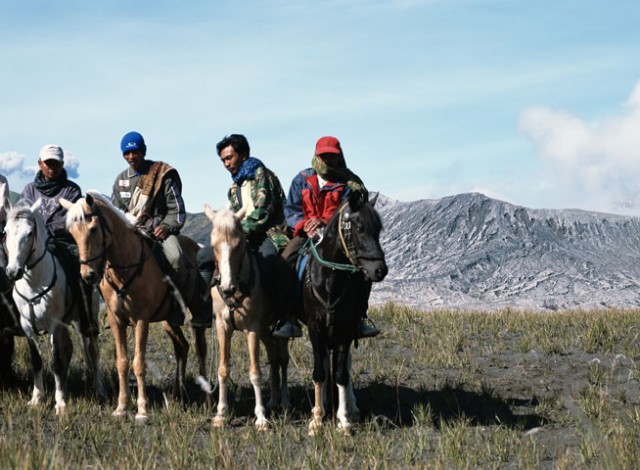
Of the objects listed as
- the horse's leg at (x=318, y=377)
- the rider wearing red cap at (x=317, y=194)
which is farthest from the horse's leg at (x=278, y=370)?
the horse's leg at (x=318, y=377)

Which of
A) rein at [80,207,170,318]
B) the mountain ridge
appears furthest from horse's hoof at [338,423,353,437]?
the mountain ridge

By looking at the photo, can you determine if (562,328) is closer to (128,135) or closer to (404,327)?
(404,327)

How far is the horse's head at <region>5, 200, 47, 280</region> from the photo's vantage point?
25.5ft

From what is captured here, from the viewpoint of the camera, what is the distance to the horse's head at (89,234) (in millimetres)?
7484

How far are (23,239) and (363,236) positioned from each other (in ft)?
11.7

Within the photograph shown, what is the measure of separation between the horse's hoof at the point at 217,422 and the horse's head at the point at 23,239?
2464 millimetres

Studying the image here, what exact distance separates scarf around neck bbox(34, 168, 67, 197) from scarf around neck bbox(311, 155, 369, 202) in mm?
3261

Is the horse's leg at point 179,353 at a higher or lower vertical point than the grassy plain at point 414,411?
higher

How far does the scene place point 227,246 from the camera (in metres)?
7.32

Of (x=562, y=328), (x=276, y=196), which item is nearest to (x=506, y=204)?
(x=562, y=328)

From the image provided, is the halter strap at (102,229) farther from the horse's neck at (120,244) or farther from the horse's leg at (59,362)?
the horse's leg at (59,362)

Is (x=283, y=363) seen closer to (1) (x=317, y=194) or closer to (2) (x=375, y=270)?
(1) (x=317, y=194)

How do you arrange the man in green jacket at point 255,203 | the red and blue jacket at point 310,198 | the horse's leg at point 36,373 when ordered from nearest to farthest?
the red and blue jacket at point 310,198 < the man in green jacket at point 255,203 < the horse's leg at point 36,373

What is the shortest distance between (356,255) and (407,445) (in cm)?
179
